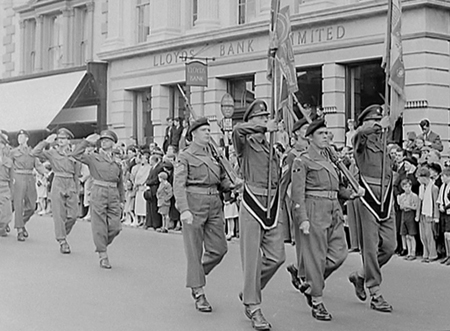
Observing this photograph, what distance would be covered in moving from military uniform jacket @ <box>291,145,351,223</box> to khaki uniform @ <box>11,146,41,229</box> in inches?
335

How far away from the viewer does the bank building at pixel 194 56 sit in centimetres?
1802

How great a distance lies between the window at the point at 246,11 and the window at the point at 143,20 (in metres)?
4.79

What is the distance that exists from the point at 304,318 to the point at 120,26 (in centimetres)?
2161

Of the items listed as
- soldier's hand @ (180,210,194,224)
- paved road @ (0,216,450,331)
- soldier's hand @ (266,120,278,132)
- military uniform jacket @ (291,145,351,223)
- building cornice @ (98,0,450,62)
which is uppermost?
building cornice @ (98,0,450,62)

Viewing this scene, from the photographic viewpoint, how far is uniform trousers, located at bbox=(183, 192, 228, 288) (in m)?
8.54

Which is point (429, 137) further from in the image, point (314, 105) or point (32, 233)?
point (32, 233)

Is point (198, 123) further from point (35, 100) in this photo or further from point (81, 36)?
point (81, 36)

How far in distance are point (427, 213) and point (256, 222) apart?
5.55 metres

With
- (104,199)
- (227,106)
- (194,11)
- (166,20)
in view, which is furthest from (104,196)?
(166,20)

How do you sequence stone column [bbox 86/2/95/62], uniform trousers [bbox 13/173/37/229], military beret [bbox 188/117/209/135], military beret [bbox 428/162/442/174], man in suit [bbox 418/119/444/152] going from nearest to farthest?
military beret [bbox 188/117/209/135], military beret [bbox 428/162/442/174], man in suit [bbox 418/119/444/152], uniform trousers [bbox 13/173/37/229], stone column [bbox 86/2/95/62]

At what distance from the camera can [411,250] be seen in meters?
13.0

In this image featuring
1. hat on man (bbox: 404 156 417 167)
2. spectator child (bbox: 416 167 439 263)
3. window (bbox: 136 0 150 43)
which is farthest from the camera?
window (bbox: 136 0 150 43)

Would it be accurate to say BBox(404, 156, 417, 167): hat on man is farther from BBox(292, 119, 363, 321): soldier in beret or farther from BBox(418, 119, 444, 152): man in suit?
BBox(292, 119, 363, 321): soldier in beret

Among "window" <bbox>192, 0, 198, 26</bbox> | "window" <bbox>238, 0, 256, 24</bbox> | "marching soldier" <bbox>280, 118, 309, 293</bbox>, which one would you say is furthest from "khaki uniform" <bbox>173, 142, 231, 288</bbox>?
"window" <bbox>192, 0, 198, 26</bbox>
